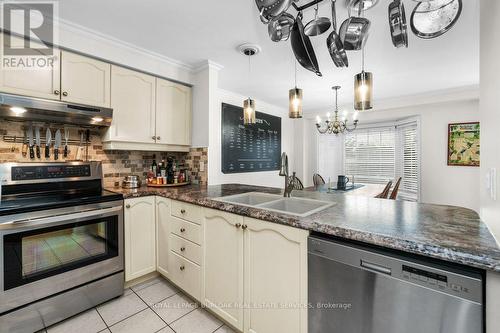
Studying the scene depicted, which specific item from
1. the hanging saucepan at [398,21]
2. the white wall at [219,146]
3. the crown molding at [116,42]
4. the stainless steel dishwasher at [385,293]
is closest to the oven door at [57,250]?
the white wall at [219,146]

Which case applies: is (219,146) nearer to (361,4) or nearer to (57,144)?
(57,144)

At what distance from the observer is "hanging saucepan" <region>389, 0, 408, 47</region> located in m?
1.07

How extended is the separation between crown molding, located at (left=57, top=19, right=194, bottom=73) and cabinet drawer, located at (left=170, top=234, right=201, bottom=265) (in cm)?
184

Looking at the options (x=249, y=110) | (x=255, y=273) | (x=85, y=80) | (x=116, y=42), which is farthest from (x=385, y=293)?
(x=116, y=42)

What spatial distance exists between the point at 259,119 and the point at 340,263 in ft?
11.0

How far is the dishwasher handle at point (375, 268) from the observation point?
0.93m

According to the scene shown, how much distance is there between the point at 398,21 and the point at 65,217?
234 centimetres

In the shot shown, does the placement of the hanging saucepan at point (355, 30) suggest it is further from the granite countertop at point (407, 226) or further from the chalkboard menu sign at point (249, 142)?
the chalkboard menu sign at point (249, 142)

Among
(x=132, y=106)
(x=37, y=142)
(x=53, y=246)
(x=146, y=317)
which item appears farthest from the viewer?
(x=132, y=106)

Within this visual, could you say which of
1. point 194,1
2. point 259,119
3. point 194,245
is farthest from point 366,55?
point 194,245

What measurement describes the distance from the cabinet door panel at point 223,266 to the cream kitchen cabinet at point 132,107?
1261 millimetres

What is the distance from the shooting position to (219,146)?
3.47 meters

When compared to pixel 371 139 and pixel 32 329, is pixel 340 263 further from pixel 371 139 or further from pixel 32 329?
pixel 371 139

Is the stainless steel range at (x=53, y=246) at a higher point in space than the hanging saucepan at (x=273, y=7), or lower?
lower
